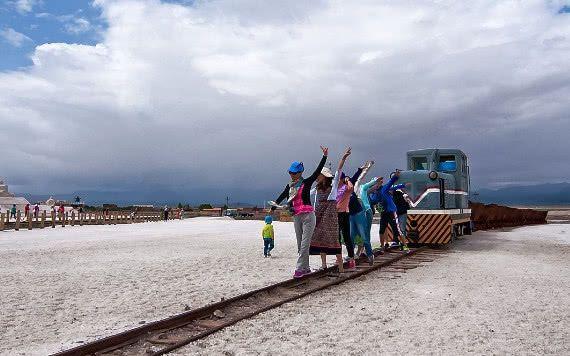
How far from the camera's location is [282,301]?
20.0ft

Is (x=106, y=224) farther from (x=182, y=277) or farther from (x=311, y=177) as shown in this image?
(x=311, y=177)

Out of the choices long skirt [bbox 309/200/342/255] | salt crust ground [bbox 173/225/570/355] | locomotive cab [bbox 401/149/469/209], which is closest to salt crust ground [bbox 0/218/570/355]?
salt crust ground [bbox 173/225/570/355]

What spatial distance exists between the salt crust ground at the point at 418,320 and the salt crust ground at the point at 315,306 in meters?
0.01

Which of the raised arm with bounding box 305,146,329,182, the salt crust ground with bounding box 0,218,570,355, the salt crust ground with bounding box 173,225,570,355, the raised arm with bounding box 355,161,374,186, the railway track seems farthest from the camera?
the raised arm with bounding box 355,161,374,186

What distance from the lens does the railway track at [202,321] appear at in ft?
14.0

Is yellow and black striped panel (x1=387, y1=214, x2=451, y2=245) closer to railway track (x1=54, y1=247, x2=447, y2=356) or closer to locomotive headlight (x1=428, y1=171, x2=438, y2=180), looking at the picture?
locomotive headlight (x1=428, y1=171, x2=438, y2=180)

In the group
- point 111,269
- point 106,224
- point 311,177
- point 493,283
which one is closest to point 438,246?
point 493,283

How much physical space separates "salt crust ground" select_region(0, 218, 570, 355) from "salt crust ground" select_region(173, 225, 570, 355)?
Result: 0.01m

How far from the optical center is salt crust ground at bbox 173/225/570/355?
14.6 ft

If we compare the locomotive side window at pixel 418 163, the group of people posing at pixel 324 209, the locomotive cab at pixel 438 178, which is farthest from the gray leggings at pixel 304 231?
the locomotive side window at pixel 418 163

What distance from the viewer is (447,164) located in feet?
49.8

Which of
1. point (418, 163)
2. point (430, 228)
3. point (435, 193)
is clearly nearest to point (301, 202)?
point (430, 228)

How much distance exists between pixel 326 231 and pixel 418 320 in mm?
2790

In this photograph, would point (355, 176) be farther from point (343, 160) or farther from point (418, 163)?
point (418, 163)
